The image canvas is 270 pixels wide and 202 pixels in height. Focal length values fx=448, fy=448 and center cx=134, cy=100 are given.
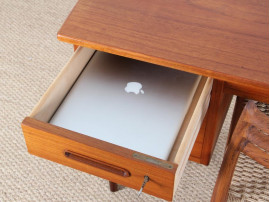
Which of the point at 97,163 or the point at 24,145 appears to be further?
the point at 24,145

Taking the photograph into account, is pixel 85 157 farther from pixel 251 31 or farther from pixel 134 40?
pixel 251 31

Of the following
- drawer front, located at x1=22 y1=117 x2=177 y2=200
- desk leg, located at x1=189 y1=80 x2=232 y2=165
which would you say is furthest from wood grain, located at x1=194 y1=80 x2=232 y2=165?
drawer front, located at x1=22 y1=117 x2=177 y2=200

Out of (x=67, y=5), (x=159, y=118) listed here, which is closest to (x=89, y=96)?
(x=159, y=118)

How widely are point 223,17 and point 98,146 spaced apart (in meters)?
0.36

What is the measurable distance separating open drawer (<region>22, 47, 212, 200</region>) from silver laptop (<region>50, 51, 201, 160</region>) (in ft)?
0.10

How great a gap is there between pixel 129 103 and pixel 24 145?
0.47 meters

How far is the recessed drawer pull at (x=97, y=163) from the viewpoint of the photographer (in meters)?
0.85

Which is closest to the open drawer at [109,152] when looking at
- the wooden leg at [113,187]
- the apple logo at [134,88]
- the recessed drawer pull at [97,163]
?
the recessed drawer pull at [97,163]

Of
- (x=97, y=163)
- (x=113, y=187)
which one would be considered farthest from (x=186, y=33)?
(x=113, y=187)

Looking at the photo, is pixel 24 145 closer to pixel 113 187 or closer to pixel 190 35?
pixel 113 187

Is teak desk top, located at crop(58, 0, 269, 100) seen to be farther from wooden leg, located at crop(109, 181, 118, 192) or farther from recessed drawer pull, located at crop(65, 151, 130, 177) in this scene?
wooden leg, located at crop(109, 181, 118, 192)

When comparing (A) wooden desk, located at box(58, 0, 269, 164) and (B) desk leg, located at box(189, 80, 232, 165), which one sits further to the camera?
(B) desk leg, located at box(189, 80, 232, 165)

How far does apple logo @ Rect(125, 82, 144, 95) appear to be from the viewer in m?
1.00

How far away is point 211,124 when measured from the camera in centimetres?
105
